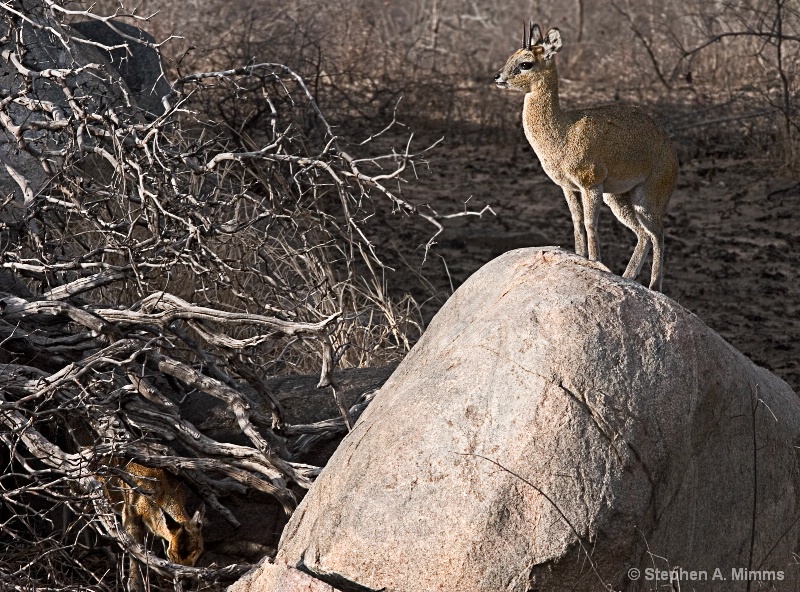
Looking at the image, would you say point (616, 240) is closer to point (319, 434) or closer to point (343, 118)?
point (343, 118)

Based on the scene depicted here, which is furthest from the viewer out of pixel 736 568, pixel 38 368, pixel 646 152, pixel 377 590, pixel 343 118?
pixel 343 118

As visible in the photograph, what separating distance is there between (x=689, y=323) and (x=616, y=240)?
777cm

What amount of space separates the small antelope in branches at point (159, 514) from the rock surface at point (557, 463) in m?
0.77

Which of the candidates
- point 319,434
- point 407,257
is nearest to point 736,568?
point 319,434

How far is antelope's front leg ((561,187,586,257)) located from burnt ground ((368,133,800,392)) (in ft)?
13.4

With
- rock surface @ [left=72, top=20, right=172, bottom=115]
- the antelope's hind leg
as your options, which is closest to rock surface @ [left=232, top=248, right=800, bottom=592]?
the antelope's hind leg

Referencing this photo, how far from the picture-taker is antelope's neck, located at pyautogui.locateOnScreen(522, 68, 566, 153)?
414cm

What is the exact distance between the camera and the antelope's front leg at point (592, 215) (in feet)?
13.3

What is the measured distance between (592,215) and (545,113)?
0.41 meters

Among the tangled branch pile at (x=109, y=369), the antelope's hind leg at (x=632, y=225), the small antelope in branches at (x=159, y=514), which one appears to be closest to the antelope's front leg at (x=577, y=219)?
the antelope's hind leg at (x=632, y=225)

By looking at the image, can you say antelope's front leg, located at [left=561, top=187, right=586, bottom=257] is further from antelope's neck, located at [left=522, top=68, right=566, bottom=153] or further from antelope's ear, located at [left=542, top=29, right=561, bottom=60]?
antelope's ear, located at [left=542, top=29, right=561, bottom=60]

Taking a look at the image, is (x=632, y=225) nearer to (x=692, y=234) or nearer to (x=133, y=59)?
(x=133, y=59)

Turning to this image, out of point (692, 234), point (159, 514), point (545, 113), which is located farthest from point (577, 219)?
point (692, 234)

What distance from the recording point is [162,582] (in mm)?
4574
